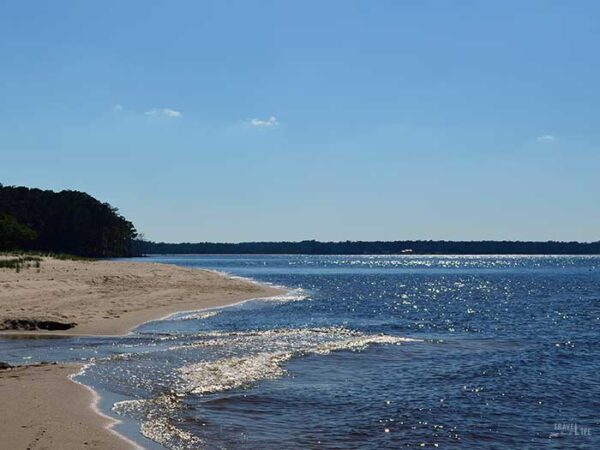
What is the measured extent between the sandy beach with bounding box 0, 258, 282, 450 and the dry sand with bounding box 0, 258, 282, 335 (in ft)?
0.12

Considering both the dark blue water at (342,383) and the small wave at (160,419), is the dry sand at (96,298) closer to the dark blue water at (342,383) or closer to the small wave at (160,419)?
the dark blue water at (342,383)

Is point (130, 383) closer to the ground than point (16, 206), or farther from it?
closer to the ground

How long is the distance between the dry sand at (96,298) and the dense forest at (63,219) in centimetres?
8561

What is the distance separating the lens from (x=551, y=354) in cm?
2412

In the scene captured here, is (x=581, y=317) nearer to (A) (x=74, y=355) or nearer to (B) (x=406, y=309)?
(B) (x=406, y=309)

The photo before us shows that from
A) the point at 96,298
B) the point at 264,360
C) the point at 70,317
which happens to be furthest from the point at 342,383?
the point at 96,298

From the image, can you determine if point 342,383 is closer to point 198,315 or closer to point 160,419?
point 160,419

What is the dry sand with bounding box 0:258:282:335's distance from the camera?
2672 cm

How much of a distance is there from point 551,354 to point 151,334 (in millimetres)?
14941

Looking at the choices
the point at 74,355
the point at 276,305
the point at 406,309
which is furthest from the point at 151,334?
the point at 406,309

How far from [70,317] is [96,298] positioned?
27.2 feet

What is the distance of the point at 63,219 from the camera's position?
13925cm

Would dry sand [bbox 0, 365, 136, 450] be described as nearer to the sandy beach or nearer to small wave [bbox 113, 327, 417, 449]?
the sandy beach

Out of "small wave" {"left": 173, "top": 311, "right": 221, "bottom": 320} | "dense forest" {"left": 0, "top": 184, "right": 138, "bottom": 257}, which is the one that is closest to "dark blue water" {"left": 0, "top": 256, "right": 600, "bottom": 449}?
"small wave" {"left": 173, "top": 311, "right": 221, "bottom": 320}
